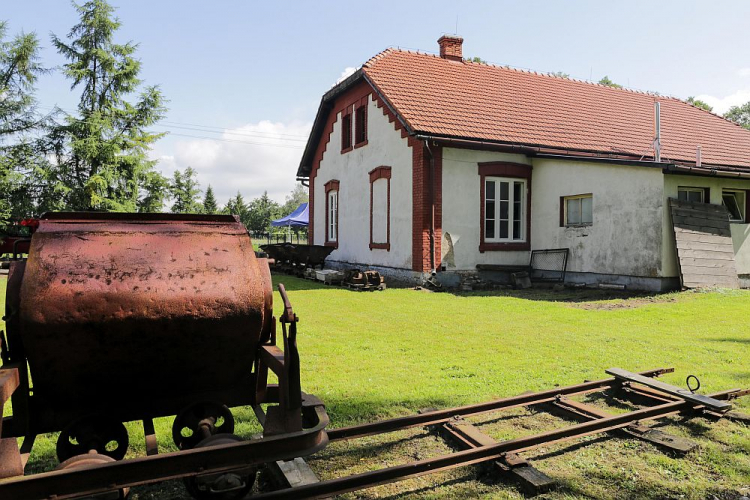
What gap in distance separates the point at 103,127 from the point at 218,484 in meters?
26.0

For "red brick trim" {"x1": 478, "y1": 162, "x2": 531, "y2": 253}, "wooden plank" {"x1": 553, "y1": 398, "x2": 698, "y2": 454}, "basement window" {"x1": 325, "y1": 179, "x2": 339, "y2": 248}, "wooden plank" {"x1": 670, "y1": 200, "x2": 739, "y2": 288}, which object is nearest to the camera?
"wooden plank" {"x1": 553, "y1": 398, "x2": 698, "y2": 454}

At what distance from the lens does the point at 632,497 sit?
9.62 feet

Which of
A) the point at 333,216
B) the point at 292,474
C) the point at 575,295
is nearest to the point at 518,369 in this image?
the point at 292,474

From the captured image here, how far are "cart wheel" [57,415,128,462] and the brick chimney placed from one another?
18.3m

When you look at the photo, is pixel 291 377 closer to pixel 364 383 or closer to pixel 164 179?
pixel 364 383

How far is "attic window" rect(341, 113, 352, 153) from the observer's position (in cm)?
1834

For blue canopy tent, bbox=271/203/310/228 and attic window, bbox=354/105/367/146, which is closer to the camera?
attic window, bbox=354/105/367/146

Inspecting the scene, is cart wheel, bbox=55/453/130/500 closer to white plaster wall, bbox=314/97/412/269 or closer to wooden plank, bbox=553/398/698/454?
wooden plank, bbox=553/398/698/454

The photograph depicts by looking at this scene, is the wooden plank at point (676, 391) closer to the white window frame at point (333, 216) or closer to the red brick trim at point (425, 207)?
the red brick trim at point (425, 207)

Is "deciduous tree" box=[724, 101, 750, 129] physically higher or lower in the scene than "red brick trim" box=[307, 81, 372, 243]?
higher

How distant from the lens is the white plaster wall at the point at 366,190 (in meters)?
14.8

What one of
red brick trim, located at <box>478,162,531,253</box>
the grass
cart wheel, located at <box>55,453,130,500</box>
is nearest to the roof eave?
red brick trim, located at <box>478,162,531,253</box>

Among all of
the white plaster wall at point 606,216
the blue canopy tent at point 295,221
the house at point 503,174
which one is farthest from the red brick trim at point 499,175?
the blue canopy tent at point 295,221

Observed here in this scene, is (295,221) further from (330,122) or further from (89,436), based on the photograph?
(89,436)
